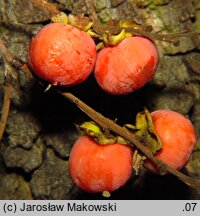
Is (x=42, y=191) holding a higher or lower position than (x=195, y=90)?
lower

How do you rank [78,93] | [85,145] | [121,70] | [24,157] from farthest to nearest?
1. [24,157]
2. [78,93]
3. [85,145]
4. [121,70]

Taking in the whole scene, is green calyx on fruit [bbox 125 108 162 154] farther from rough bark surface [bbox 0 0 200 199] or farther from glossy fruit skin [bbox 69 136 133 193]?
rough bark surface [bbox 0 0 200 199]

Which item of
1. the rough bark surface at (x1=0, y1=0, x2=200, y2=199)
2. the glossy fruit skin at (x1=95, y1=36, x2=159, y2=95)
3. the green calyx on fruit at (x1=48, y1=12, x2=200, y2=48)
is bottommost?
the rough bark surface at (x1=0, y1=0, x2=200, y2=199)

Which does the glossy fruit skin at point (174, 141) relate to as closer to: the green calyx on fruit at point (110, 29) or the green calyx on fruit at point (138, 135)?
the green calyx on fruit at point (138, 135)

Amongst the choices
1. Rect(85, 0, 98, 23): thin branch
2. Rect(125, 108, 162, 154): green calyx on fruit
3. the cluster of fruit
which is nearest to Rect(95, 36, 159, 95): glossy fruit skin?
the cluster of fruit

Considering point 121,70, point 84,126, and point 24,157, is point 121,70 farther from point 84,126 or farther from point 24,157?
point 24,157

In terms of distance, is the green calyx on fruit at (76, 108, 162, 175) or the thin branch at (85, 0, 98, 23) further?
the thin branch at (85, 0, 98, 23)

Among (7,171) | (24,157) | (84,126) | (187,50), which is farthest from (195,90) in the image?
(7,171)
